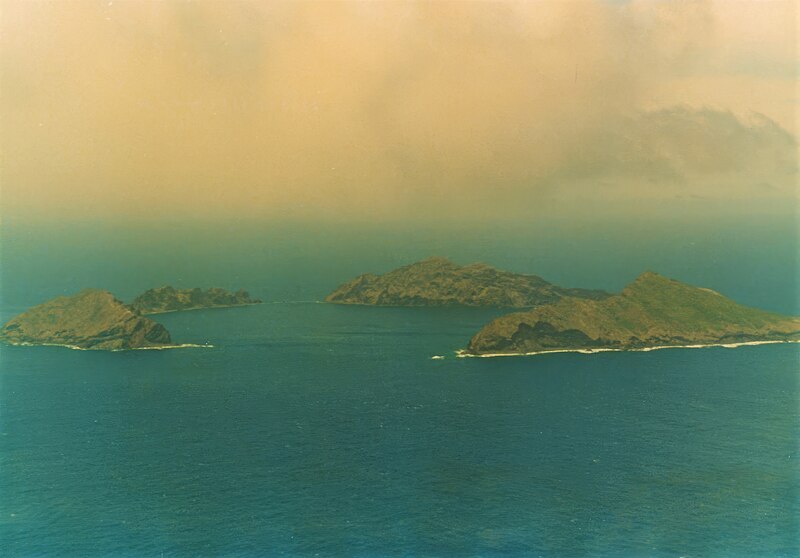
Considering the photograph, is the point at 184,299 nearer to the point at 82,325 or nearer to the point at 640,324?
the point at 82,325

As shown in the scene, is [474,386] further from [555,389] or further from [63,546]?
[63,546]

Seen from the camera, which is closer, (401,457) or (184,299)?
(401,457)

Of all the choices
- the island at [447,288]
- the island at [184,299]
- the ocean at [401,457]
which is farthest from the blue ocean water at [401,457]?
the island at [447,288]

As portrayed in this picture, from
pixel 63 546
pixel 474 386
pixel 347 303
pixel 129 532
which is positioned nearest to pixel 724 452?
pixel 474 386

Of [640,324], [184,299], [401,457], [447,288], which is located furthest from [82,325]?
[640,324]

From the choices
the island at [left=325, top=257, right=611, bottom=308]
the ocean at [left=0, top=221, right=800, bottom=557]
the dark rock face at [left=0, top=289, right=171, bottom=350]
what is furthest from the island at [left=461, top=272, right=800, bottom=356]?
the dark rock face at [left=0, top=289, right=171, bottom=350]

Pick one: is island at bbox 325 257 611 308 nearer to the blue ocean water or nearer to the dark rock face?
the blue ocean water
